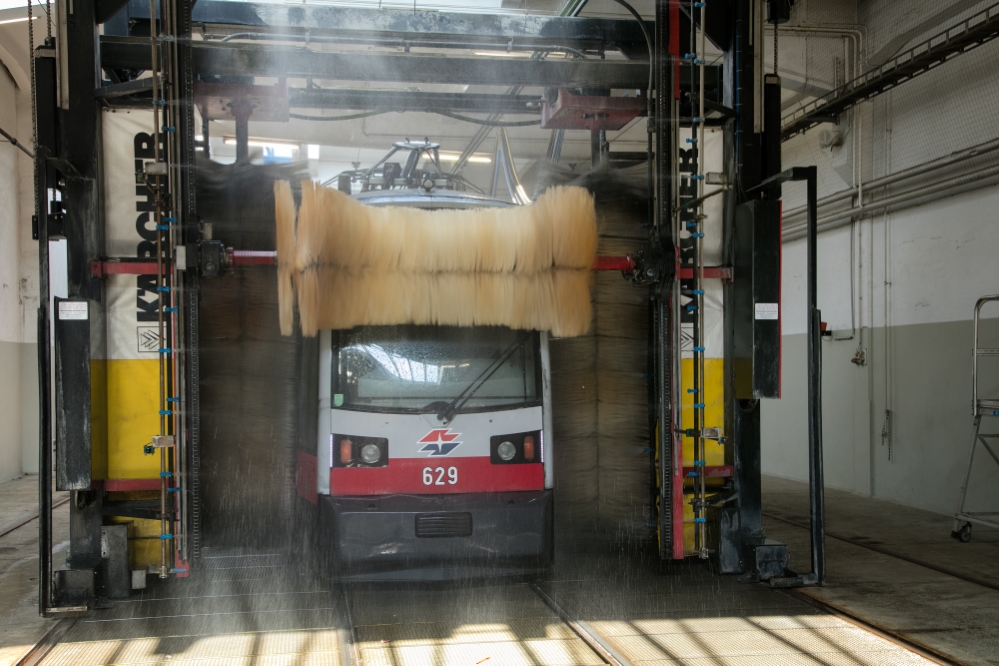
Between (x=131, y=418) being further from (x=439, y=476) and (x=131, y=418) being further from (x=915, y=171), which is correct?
(x=915, y=171)

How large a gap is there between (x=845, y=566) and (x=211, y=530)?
4.15 meters

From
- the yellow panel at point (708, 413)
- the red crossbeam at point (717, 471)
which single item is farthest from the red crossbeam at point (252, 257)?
the red crossbeam at point (717, 471)

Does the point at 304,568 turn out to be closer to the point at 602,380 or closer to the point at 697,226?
the point at 602,380

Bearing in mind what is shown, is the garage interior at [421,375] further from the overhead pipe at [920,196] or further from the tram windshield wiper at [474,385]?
the overhead pipe at [920,196]

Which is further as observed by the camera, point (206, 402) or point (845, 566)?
point (845, 566)

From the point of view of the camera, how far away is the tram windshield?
5258mm

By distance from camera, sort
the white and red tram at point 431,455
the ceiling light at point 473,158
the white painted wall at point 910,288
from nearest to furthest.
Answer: the white and red tram at point 431,455, the white painted wall at point 910,288, the ceiling light at point 473,158

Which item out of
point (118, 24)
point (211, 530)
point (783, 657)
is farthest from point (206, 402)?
point (783, 657)

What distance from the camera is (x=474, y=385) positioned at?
5.34 metres

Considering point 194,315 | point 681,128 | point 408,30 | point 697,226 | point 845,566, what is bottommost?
point 845,566

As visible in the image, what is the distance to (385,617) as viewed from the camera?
5016 mm

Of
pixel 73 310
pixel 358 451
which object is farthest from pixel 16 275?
pixel 358 451

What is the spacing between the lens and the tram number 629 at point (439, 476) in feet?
17.0

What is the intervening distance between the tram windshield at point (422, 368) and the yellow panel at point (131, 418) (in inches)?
43.4
